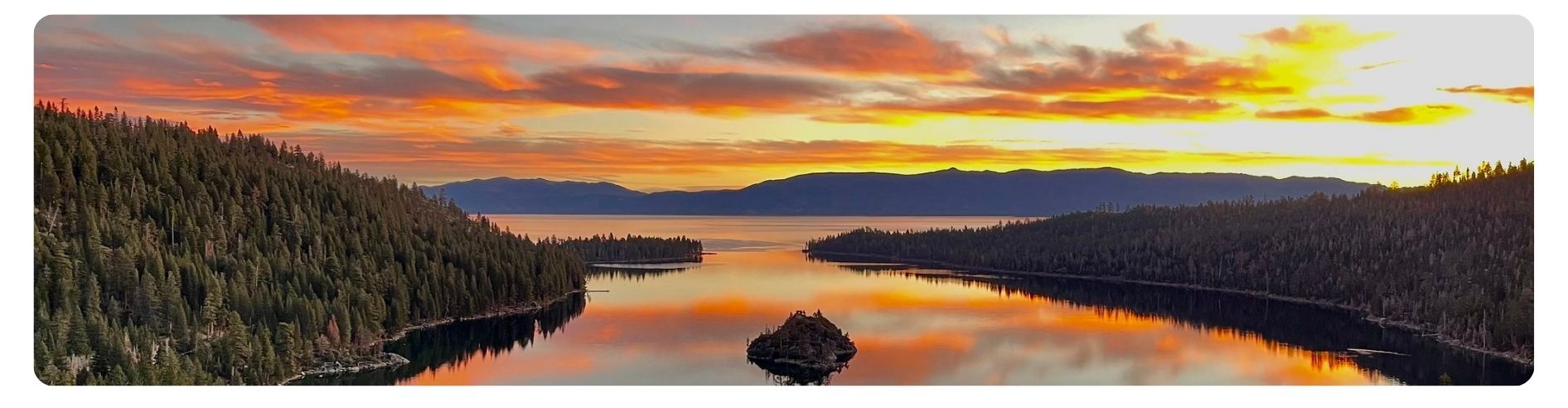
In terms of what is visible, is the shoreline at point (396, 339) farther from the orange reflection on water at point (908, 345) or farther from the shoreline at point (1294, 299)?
the shoreline at point (1294, 299)

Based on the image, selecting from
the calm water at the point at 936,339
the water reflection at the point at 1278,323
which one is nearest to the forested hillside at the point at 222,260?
the calm water at the point at 936,339

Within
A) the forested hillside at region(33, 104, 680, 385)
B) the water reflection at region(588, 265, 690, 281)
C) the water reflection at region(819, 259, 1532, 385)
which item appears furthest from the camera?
the water reflection at region(588, 265, 690, 281)

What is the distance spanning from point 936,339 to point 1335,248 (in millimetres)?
28435

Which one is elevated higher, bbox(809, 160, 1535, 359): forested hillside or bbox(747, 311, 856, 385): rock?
bbox(809, 160, 1535, 359): forested hillside

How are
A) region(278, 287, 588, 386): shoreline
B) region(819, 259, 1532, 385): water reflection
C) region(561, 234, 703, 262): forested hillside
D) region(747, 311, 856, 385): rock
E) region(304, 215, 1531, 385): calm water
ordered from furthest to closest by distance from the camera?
region(561, 234, 703, 262): forested hillside < region(747, 311, 856, 385): rock < region(819, 259, 1532, 385): water reflection < region(304, 215, 1531, 385): calm water < region(278, 287, 588, 386): shoreline

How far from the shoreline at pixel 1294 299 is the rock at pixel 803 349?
17979 mm

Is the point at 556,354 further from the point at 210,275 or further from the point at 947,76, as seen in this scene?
the point at 947,76

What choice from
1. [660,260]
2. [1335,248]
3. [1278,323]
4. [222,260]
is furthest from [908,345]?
[660,260]

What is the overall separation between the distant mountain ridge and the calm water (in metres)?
5.37

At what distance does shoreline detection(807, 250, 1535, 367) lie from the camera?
34062mm

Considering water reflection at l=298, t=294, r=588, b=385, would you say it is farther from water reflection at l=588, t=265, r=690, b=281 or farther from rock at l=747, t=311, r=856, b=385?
water reflection at l=588, t=265, r=690, b=281

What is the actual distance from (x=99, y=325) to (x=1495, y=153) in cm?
3305

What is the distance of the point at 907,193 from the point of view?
115 m

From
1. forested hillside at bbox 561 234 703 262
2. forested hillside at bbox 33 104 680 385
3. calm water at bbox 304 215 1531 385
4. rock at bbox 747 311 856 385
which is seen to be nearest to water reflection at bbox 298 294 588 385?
calm water at bbox 304 215 1531 385
